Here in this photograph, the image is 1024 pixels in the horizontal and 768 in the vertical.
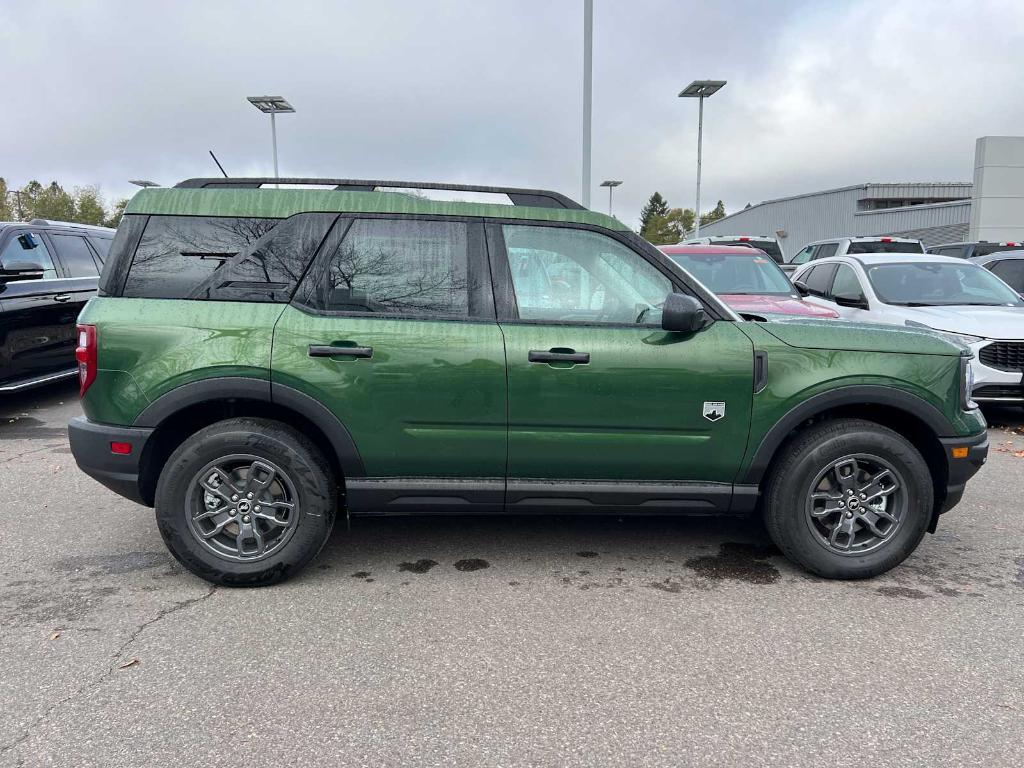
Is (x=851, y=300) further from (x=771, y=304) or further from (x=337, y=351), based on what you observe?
(x=337, y=351)

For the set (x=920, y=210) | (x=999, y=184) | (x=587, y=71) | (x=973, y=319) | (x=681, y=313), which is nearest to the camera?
(x=681, y=313)

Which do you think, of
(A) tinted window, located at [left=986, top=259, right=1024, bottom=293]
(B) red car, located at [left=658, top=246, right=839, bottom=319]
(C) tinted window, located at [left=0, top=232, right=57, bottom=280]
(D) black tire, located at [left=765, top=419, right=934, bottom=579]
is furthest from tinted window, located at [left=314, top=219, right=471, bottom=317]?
(A) tinted window, located at [left=986, top=259, right=1024, bottom=293]

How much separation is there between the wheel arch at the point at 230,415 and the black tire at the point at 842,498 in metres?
2.10

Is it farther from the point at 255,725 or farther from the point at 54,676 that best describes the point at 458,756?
the point at 54,676

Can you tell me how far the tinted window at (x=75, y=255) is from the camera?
817cm

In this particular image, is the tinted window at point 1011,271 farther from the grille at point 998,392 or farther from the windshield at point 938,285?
the grille at point 998,392

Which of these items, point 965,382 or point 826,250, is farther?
point 826,250

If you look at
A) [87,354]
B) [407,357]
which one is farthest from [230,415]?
[407,357]

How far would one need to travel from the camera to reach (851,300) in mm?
8375

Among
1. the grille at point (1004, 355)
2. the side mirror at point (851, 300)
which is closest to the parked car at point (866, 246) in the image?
the side mirror at point (851, 300)

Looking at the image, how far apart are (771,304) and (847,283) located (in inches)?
83.9

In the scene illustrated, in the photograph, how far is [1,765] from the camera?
89.4 inches

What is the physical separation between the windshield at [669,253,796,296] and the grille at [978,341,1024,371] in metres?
1.94

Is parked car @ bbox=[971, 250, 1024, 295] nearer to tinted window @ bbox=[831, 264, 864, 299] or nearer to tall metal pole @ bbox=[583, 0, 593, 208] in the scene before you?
tinted window @ bbox=[831, 264, 864, 299]
